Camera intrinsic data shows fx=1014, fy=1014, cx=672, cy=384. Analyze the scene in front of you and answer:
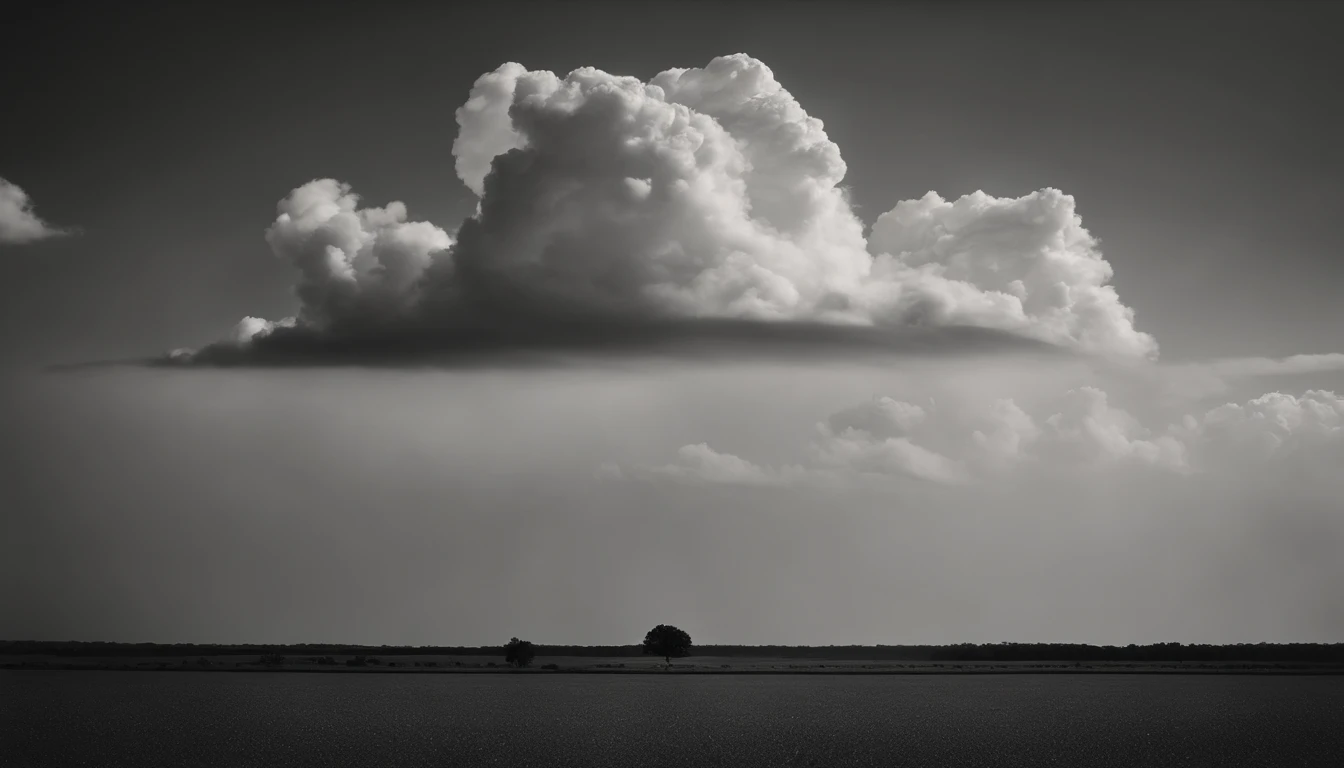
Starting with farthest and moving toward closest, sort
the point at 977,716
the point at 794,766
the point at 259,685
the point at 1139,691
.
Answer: the point at 259,685 < the point at 1139,691 < the point at 977,716 < the point at 794,766

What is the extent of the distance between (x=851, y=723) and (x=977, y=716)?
16.5 meters

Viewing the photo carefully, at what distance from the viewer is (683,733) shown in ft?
244

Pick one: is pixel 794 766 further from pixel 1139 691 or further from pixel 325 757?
pixel 1139 691

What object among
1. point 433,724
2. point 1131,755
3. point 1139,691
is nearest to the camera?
point 1131,755

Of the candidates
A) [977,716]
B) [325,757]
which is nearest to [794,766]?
[325,757]

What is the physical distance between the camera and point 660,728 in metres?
78.9

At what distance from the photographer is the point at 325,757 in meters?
57.6

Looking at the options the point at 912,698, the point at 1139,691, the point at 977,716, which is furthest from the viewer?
the point at 1139,691

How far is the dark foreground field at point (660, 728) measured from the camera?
58.2 m

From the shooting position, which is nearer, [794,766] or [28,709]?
[794,766]

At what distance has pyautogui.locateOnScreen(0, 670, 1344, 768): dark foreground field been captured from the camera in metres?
58.2

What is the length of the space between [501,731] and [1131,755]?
4242cm

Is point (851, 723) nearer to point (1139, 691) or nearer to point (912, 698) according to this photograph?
point (912, 698)

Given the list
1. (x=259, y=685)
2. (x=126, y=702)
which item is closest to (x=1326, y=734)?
(x=126, y=702)
